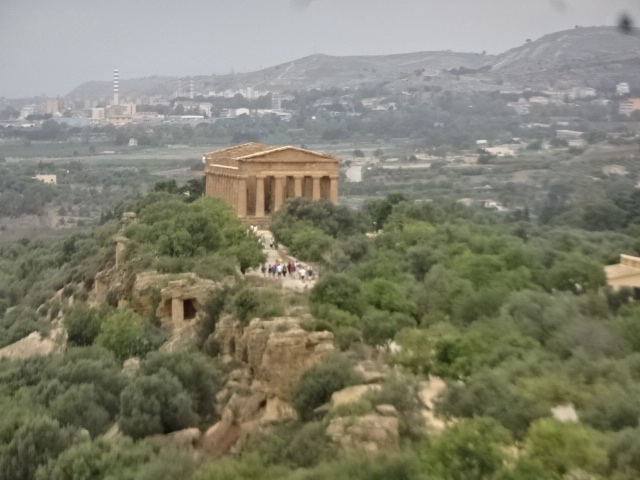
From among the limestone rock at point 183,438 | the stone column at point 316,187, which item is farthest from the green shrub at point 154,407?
the stone column at point 316,187

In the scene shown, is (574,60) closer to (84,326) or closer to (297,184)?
(297,184)

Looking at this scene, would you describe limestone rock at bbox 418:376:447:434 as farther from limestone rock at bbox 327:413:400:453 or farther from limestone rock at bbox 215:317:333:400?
limestone rock at bbox 215:317:333:400

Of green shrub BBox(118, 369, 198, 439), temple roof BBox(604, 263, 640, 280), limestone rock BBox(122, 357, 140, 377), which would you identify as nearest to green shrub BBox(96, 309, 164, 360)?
limestone rock BBox(122, 357, 140, 377)

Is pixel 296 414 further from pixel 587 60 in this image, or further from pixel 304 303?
pixel 587 60

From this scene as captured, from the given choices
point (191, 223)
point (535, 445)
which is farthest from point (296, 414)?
point (191, 223)

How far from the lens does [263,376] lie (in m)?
18.3

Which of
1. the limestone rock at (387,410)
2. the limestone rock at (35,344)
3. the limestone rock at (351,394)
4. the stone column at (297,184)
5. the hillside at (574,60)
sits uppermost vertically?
the hillside at (574,60)

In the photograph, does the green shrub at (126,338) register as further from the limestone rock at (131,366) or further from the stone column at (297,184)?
the stone column at (297,184)

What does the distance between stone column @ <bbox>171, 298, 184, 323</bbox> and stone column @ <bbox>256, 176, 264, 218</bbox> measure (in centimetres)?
1879

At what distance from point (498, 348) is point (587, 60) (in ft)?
122

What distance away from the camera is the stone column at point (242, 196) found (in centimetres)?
4341

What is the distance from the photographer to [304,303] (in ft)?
72.5

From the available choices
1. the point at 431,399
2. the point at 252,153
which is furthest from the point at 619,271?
the point at 252,153

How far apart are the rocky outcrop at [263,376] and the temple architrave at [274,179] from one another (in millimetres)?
23954
